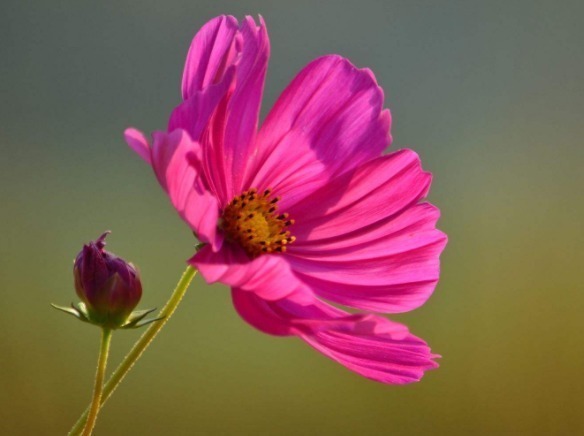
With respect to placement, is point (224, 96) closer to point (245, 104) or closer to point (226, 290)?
point (245, 104)

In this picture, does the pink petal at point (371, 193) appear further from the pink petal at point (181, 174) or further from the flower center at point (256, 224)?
the pink petal at point (181, 174)

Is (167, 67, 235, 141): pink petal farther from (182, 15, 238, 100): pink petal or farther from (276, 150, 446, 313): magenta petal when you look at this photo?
(276, 150, 446, 313): magenta petal

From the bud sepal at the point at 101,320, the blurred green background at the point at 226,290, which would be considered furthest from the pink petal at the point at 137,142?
the blurred green background at the point at 226,290

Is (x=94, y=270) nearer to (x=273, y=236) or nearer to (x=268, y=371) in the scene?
(x=273, y=236)

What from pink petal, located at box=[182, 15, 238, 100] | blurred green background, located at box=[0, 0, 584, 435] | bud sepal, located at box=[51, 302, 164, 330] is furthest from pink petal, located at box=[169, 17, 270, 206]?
blurred green background, located at box=[0, 0, 584, 435]

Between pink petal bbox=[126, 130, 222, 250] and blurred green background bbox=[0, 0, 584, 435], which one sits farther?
blurred green background bbox=[0, 0, 584, 435]

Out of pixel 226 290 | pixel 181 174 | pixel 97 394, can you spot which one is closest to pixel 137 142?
pixel 181 174

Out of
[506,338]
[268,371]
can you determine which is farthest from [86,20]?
[506,338]
